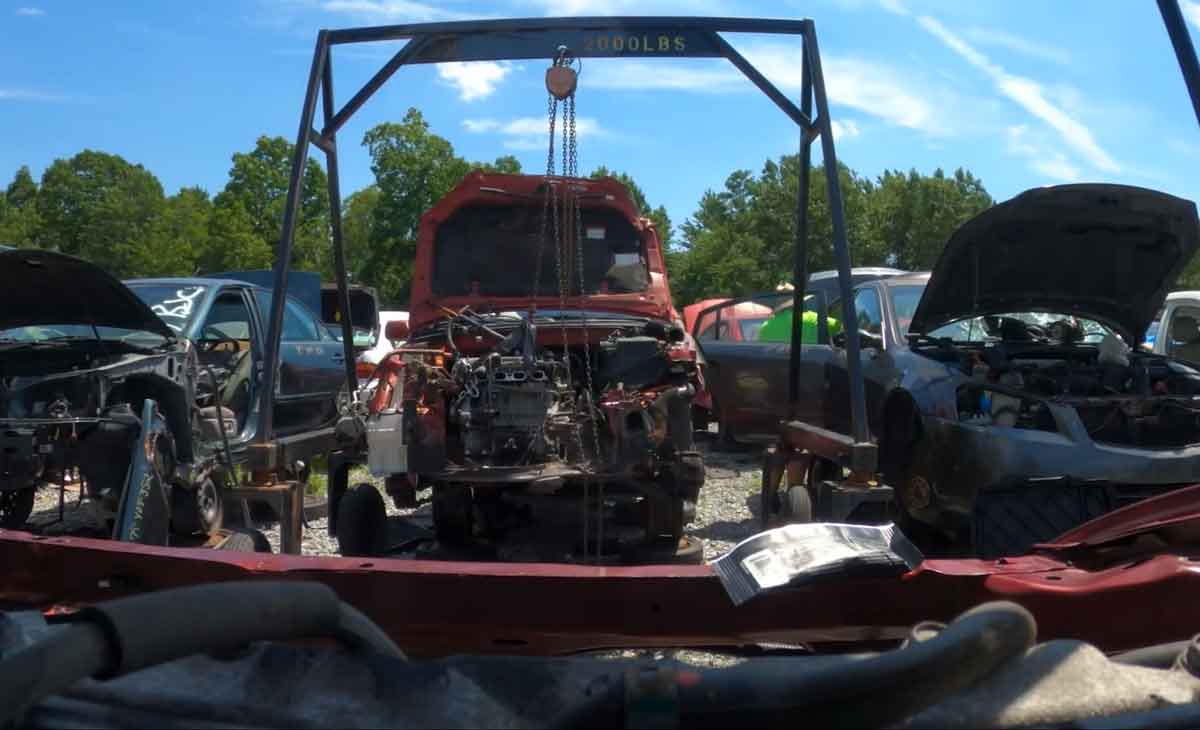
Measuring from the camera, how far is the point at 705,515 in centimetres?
827

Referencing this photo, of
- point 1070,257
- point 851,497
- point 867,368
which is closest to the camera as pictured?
point 851,497

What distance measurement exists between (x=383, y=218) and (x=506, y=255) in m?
27.4

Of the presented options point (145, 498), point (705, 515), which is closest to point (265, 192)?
point (705, 515)

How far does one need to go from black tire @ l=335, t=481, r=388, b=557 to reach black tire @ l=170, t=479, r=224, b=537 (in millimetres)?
724

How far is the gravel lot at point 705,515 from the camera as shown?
6.93m

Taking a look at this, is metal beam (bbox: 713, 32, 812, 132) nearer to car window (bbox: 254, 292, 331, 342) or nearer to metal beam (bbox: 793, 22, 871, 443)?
metal beam (bbox: 793, 22, 871, 443)

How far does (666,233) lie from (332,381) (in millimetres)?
40794

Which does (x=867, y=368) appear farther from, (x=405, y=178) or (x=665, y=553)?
(x=405, y=178)

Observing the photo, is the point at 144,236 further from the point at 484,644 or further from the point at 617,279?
the point at 484,644

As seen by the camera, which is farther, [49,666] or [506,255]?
[506,255]

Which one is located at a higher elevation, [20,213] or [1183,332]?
[20,213]

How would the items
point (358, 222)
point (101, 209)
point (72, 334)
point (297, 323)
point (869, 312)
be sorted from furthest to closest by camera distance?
point (358, 222) < point (101, 209) < point (297, 323) < point (869, 312) < point (72, 334)

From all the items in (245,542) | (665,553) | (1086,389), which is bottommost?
(665,553)

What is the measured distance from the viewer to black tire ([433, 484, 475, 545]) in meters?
5.59
